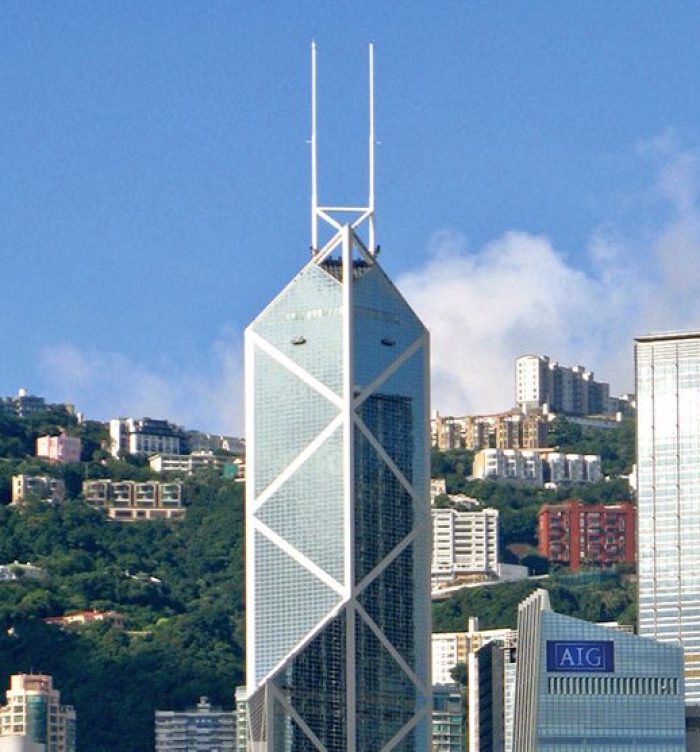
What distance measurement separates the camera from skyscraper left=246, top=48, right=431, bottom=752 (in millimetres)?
133500

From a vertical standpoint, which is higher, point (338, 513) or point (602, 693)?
point (338, 513)

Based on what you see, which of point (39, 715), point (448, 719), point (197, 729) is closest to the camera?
point (448, 719)

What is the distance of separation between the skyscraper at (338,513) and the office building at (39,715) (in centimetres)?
5476

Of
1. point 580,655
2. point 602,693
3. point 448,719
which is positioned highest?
point 580,655

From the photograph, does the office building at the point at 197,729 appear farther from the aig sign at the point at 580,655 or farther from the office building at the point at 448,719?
the aig sign at the point at 580,655

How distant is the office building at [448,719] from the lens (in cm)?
17875

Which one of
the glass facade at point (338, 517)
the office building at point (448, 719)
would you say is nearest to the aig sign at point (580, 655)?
the glass facade at point (338, 517)

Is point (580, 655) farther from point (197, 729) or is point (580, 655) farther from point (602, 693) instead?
point (197, 729)

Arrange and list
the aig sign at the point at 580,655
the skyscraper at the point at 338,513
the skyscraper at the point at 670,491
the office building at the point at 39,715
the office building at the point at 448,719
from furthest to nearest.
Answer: the office building at the point at 39,715
the office building at the point at 448,719
the skyscraper at the point at 670,491
the aig sign at the point at 580,655
the skyscraper at the point at 338,513

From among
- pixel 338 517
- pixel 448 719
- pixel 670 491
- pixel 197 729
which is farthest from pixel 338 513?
pixel 197 729

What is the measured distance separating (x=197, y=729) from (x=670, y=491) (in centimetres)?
3985

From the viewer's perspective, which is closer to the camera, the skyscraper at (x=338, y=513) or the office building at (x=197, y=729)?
the skyscraper at (x=338, y=513)

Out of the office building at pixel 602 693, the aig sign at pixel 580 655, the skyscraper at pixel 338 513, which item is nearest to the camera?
the skyscraper at pixel 338 513

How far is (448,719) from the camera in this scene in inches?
7180
